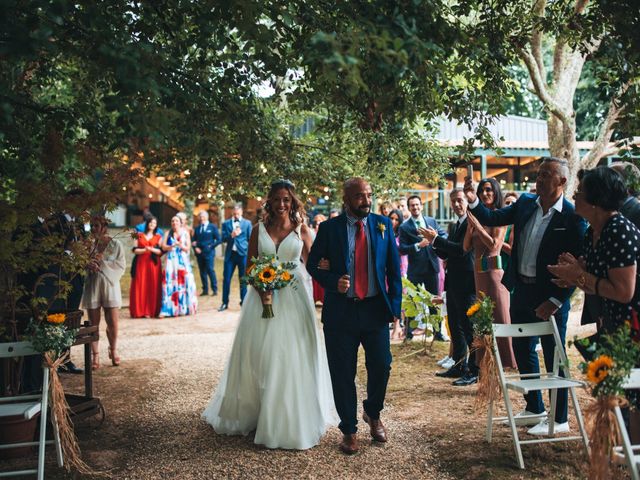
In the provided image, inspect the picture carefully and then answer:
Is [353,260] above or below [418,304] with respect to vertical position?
above

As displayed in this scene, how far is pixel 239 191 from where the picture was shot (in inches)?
364

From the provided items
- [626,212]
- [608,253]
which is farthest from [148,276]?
[608,253]

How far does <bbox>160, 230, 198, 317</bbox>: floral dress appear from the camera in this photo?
44.8 feet

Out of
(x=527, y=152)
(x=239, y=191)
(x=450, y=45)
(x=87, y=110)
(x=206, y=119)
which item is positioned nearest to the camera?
(x=450, y=45)

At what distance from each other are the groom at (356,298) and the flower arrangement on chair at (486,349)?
0.65 metres

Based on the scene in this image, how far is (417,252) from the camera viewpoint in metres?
9.55

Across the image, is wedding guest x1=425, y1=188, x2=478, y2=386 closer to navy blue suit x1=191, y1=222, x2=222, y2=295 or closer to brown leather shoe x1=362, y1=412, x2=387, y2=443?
brown leather shoe x1=362, y1=412, x2=387, y2=443

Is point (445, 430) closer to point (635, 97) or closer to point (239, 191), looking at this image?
point (635, 97)

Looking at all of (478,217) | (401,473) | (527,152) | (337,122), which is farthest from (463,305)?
(527,152)

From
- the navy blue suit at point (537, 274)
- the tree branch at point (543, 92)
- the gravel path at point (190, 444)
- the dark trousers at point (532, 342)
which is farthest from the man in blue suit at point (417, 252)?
the dark trousers at point (532, 342)

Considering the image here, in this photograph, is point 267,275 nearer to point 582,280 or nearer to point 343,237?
point 343,237

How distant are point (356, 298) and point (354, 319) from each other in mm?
169

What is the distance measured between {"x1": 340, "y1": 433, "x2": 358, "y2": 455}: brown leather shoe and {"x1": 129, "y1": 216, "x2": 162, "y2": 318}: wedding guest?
9121mm

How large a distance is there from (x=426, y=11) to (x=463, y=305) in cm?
413
